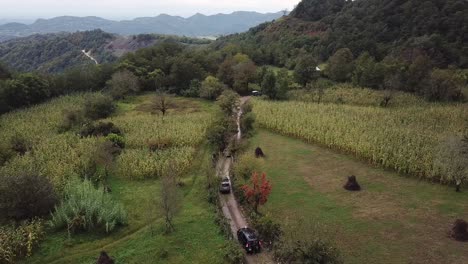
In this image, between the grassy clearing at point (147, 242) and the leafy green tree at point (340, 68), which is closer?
the grassy clearing at point (147, 242)

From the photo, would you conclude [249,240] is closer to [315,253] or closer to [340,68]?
[315,253]

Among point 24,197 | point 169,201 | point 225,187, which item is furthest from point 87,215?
point 225,187

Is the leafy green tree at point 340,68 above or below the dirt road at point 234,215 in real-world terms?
above

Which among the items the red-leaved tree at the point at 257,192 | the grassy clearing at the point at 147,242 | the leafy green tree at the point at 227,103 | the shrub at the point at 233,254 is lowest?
the grassy clearing at the point at 147,242

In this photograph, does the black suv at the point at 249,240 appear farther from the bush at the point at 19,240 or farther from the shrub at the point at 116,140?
the shrub at the point at 116,140

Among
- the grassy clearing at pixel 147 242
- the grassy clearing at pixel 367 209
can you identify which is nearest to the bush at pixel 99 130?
the grassy clearing at pixel 147 242
